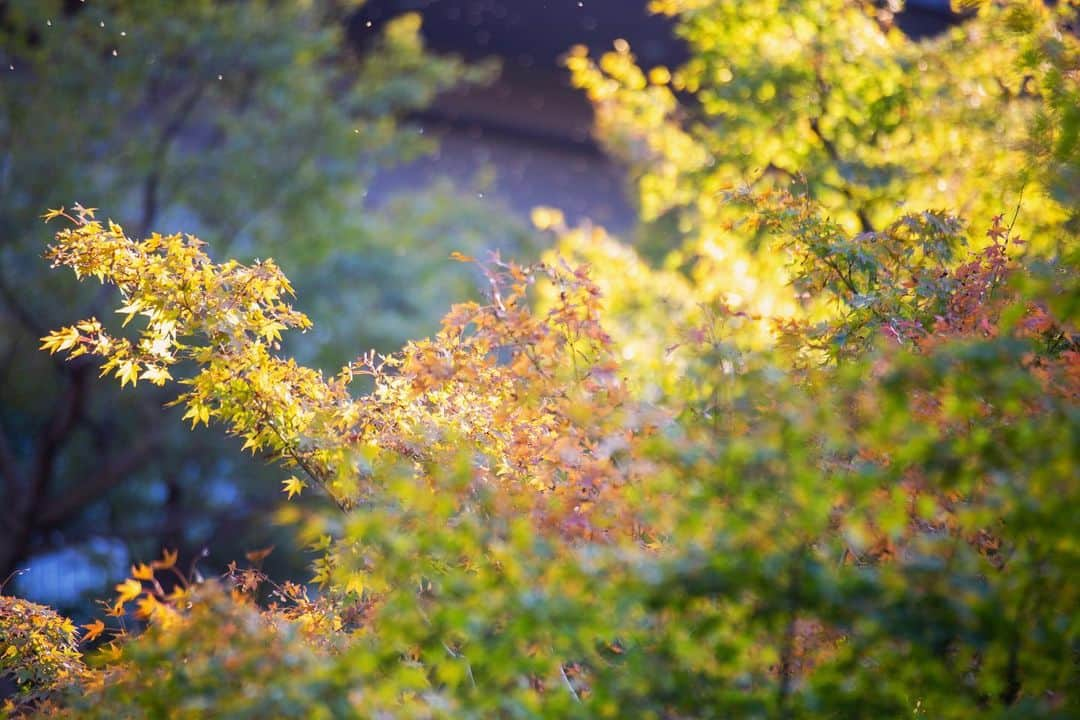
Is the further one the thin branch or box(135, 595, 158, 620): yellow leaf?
the thin branch

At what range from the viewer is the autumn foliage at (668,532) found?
2.05 m

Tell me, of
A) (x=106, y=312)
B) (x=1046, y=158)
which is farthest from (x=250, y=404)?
(x=106, y=312)

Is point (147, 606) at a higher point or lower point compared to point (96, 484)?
higher

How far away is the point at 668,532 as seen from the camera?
2.78 meters

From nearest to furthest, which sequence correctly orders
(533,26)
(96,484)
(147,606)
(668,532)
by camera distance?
1. (147,606)
2. (668,532)
3. (96,484)
4. (533,26)

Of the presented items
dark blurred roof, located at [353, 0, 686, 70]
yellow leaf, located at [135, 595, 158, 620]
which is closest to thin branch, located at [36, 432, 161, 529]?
dark blurred roof, located at [353, 0, 686, 70]

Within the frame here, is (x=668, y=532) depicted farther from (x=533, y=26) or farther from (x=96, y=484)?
(x=533, y=26)

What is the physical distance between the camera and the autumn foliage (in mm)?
2047

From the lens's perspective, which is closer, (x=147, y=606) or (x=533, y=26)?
(x=147, y=606)

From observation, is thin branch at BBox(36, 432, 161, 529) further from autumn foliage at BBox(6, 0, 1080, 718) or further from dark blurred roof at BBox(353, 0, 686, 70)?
dark blurred roof at BBox(353, 0, 686, 70)

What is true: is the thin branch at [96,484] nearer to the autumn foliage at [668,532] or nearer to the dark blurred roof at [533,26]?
the autumn foliage at [668,532]

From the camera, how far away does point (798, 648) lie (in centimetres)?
260

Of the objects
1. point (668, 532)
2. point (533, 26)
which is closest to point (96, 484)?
point (533, 26)

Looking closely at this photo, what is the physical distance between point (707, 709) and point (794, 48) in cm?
672
